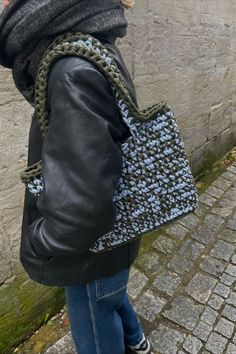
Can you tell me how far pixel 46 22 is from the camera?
1.10 metres

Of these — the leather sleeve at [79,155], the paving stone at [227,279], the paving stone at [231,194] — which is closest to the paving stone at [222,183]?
the paving stone at [231,194]

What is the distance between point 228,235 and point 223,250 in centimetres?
23

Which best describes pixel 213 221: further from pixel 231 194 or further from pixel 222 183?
pixel 222 183

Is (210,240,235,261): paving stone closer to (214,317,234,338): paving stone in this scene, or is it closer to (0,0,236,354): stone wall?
(214,317,234,338): paving stone

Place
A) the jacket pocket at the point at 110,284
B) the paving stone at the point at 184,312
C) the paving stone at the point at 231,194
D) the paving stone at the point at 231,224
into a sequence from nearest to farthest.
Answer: the jacket pocket at the point at 110,284 < the paving stone at the point at 184,312 < the paving stone at the point at 231,224 < the paving stone at the point at 231,194

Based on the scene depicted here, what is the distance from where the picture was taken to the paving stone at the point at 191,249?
3098 mm

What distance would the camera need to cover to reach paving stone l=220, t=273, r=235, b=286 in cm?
281

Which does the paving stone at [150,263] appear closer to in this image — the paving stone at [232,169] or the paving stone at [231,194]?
the paving stone at [231,194]

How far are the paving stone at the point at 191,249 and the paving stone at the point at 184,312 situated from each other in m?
0.48

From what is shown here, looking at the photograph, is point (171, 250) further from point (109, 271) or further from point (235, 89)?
point (235, 89)

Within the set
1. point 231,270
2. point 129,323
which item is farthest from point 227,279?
point 129,323

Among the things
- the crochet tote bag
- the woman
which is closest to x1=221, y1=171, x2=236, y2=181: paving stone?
the crochet tote bag

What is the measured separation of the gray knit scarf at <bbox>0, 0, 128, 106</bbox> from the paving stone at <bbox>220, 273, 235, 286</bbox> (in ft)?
7.13

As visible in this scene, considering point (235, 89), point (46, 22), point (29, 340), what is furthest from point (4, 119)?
point (235, 89)
